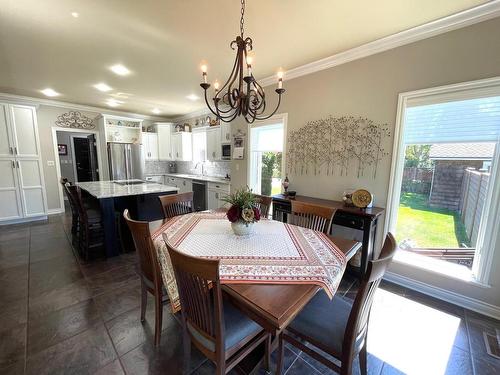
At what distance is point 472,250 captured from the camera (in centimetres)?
215

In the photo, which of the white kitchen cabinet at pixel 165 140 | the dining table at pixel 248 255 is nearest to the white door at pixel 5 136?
the white kitchen cabinet at pixel 165 140

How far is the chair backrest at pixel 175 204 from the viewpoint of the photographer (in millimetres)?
2430

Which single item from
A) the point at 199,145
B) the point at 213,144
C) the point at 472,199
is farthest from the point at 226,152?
the point at 472,199

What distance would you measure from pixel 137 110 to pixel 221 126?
2.78m

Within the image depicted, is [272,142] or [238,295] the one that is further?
[272,142]

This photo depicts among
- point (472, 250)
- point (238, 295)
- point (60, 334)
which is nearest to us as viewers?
point (238, 295)

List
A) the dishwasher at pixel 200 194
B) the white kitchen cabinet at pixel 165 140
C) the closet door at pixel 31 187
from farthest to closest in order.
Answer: the white kitchen cabinet at pixel 165 140 < the dishwasher at pixel 200 194 < the closet door at pixel 31 187

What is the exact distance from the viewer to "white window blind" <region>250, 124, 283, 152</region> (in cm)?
363

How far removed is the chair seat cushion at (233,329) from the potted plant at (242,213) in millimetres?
558

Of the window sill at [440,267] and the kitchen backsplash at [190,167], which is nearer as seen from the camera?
the window sill at [440,267]

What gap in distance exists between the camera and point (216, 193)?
479 centimetres

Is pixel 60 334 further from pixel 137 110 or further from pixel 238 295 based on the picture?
pixel 137 110

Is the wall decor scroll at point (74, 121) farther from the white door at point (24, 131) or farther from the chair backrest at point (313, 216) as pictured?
the chair backrest at point (313, 216)

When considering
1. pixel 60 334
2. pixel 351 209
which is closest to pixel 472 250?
pixel 351 209
